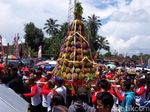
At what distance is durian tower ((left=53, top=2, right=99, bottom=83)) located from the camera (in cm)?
1609

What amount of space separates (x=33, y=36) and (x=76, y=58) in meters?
79.5

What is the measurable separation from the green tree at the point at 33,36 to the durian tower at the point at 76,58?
77914 mm

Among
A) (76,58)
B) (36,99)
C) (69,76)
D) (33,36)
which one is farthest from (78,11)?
(33,36)

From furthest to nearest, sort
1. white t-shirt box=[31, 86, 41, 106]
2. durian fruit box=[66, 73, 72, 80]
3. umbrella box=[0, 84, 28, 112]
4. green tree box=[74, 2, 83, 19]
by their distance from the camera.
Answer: green tree box=[74, 2, 83, 19], durian fruit box=[66, 73, 72, 80], white t-shirt box=[31, 86, 41, 106], umbrella box=[0, 84, 28, 112]

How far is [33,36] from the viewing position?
3767 inches

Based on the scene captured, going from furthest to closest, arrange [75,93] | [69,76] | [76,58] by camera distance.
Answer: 1. [76,58]
2. [69,76]
3. [75,93]

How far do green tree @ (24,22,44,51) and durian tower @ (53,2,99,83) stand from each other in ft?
256

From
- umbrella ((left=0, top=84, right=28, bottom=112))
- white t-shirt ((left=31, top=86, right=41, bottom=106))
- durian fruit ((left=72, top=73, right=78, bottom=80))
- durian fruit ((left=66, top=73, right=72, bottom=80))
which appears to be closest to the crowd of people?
white t-shirt ((left=31, top=86, right=41, bottom=106))

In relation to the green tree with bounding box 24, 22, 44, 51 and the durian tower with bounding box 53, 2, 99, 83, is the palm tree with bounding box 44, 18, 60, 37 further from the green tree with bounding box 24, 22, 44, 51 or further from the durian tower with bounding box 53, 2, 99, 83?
the durian tower with bounding box 53, 2, 99, 83

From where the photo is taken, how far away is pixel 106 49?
118m

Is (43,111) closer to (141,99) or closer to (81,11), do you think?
(141,99)

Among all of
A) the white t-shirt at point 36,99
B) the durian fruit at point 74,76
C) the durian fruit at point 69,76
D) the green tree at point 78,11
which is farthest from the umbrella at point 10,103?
the green tree at point 78,11

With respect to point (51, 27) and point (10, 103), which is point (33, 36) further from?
point (10, 103)

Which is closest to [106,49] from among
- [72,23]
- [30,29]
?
[30,29]
